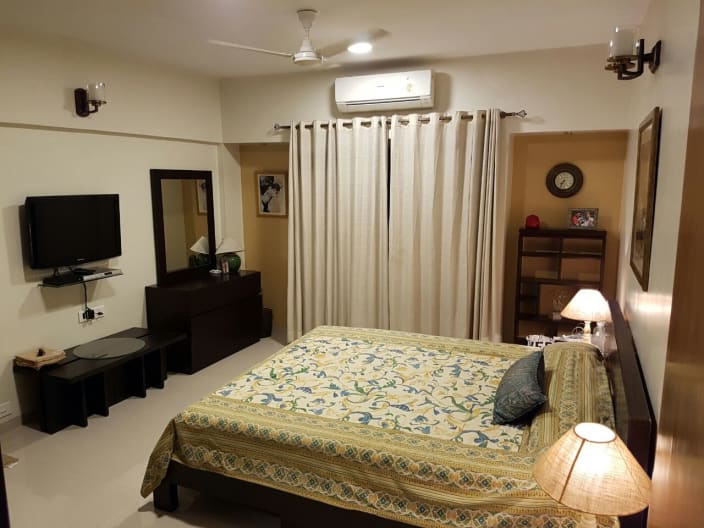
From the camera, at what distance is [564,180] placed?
175 inches

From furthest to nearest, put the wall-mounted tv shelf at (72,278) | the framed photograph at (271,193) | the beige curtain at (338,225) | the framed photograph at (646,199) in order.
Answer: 1. the framed photograph at (271,193)
2. the beige curtain at (338,225)
3. the wall-mounted tv shelf at (72,278)
4. the framed photograph at (646,199)

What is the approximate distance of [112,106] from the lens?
157 inches

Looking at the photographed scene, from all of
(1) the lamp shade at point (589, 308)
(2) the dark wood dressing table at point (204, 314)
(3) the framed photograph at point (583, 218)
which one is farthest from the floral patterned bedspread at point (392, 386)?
(3) the framed photograph at point (583, 218)

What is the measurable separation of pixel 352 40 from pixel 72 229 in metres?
2.43

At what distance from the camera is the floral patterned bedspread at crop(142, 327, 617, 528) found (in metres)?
1.96

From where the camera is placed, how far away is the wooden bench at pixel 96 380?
11.0 ft

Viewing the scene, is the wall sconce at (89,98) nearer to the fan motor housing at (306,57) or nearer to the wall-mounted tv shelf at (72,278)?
the wall-mounted tv shelf at (72,278)

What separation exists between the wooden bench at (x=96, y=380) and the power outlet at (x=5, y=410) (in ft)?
0.74

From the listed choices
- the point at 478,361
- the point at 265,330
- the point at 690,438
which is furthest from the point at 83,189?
the point at 690,438

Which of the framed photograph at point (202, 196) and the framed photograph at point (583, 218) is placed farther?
the framed photograph at point (202, 196)

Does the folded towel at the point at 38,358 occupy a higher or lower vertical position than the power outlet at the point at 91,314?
lower

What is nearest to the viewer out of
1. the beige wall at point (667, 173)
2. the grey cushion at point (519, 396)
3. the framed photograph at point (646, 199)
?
the beige wall at point (667, 173)

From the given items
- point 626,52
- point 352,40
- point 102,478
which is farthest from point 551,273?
point 102,478

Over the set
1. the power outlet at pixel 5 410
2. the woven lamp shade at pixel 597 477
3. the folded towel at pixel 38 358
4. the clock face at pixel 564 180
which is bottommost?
the power outlet at pixel 5 410
